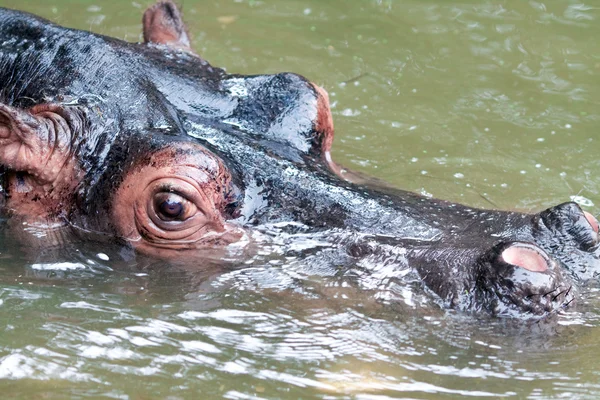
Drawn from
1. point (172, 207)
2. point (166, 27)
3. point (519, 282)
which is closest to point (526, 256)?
point (519, 282)

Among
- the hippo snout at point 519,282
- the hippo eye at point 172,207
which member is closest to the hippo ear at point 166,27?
the hippo eye at point 172,207

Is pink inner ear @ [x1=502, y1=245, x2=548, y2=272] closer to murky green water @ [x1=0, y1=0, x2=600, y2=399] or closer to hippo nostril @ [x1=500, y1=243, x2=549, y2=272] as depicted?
hippo nostril @ [x1=500, y1=243, x2=549, y2=272]

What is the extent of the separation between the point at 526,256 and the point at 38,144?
2565mm

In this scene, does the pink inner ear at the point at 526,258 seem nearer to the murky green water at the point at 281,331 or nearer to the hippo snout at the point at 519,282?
the hippo snout at the point at 519,282

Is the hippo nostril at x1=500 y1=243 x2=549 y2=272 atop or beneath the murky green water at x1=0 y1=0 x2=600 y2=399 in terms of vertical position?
atop

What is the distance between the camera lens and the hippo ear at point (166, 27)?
6.38 m

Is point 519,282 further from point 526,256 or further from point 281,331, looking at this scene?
point 281,331

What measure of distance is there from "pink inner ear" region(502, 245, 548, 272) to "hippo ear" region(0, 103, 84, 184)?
2339 mm

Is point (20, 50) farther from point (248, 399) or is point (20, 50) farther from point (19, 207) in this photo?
point (248, 399)

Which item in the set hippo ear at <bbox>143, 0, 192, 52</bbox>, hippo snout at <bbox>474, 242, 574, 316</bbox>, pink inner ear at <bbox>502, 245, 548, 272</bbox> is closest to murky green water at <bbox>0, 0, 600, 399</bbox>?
hippo snout at <bbox>474, 242, 574, 316</bbox>

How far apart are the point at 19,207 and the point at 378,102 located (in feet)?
13.4

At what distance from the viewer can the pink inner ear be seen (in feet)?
12.7

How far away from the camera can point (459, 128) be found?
7637 millimetres

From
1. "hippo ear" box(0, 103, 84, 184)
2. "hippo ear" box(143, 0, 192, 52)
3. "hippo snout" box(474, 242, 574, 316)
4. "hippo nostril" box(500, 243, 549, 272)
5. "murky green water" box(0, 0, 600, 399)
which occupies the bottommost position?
"murky green water" box(0, 0, 600, 399)
